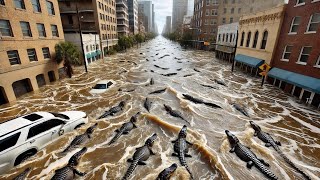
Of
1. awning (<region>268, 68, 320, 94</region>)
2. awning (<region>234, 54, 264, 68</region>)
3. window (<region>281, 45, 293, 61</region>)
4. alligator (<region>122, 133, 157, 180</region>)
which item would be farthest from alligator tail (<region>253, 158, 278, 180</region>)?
awning (<region>234, 54, 264, 68</region>)

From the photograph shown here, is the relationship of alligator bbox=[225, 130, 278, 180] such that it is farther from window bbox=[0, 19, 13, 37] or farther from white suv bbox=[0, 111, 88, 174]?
window bbox=[0, 19, 13, 37]

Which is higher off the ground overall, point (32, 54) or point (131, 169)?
point (32, 54)

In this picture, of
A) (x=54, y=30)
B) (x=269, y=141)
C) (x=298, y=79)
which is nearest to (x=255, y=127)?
(x=269, y=141)

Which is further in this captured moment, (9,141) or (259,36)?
(259,36)

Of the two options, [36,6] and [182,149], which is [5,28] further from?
[182,149]

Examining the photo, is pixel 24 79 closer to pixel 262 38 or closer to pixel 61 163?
pixel 61 163

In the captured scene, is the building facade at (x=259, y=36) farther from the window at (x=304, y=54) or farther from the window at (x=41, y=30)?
the window at (x=41, y=30)
